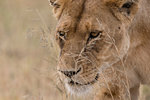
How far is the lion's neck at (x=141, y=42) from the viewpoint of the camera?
439 cm

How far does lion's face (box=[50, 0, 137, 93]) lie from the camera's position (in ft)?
13.1

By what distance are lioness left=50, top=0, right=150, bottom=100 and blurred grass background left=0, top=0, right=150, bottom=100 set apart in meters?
0.33

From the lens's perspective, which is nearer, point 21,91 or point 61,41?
point 61,41

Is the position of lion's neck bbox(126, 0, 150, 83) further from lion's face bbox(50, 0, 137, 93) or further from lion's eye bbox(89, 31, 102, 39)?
lion's eye bbox(89, 31, 102, 39)

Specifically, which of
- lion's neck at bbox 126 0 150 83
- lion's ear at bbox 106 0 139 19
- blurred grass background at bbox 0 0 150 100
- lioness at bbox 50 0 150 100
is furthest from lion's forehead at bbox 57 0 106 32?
lion's neck at bbox 126 0 150 83

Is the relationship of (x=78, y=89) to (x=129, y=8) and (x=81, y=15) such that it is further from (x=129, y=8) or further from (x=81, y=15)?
(x=129, y=8)

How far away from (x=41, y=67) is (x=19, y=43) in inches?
73.2

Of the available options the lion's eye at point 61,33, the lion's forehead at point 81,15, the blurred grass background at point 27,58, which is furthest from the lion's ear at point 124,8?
the blurred grass background at point 27,58

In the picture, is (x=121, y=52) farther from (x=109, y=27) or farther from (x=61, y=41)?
(x=61, y=41)

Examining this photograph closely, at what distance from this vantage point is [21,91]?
6328 mm

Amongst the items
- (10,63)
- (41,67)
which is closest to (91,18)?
(41,67)

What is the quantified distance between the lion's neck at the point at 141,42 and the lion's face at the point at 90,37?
0.53 feet

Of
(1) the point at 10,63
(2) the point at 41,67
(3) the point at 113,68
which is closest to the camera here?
(3) the point at 113,68

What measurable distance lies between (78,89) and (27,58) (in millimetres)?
3863
